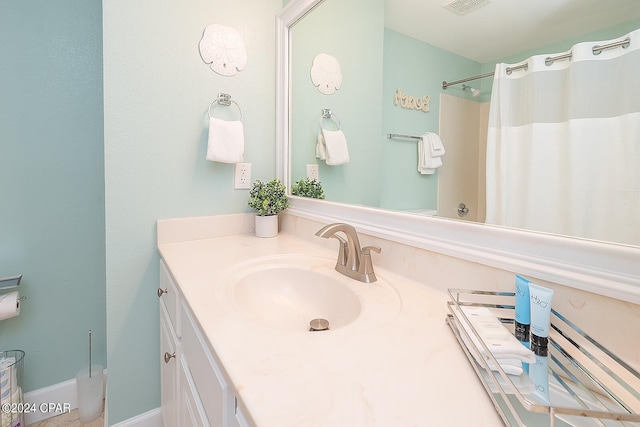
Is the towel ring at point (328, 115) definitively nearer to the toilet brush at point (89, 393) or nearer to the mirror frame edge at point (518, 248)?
the mirror frame edge at point (518, 248)

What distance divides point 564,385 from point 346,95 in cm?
109

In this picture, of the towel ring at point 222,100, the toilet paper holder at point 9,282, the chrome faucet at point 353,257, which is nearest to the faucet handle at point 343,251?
the chrome faucet at point 353,257

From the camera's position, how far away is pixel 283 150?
1.42 m

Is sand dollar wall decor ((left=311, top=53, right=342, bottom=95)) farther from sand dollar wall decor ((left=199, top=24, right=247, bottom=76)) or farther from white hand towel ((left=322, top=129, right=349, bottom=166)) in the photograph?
sand dollar wall decor ((left=199, top=24, right=247, bottom=76))

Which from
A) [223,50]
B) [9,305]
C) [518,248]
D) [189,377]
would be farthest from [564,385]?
[9,305]

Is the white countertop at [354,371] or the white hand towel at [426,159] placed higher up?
the white hand towel at [426,159]

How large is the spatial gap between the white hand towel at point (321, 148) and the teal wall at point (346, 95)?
27 mm

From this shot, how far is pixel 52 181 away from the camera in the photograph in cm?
132

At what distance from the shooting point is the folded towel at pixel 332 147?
1.20 m

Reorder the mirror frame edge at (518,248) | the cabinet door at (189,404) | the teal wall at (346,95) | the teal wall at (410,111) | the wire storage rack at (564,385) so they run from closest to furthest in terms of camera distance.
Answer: the wire storage rack at (564,385) → the mirror frame edge at (518,248) → the cabinet door at (189,404) → the teal wall at (410,111) → the teal wall at (346,95)

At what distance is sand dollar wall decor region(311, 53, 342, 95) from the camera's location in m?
1.22

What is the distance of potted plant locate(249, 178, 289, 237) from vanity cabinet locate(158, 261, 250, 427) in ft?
1.48

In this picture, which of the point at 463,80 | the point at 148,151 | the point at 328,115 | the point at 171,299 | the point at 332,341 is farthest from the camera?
the point at 328,115

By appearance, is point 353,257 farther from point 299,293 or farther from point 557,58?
point 557,58
